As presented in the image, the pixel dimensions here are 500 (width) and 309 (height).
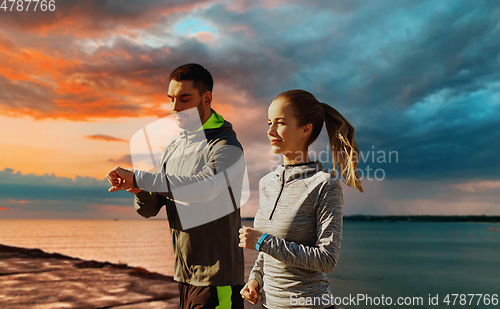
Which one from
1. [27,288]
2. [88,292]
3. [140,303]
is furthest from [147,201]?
[27,288]

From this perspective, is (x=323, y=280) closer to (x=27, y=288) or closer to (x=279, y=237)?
(x=279, y=237)

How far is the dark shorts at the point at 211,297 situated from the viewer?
8.15 ft

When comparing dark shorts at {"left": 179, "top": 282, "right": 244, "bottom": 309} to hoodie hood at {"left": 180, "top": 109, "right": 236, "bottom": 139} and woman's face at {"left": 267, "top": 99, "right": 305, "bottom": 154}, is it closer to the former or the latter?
hoodie hood at {"left": 180, "top": 109, "right": 236, "bottom": 139}

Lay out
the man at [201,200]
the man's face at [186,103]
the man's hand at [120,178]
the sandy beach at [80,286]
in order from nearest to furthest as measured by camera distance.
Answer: the man's hand at [120,178], the man at [201,200], the man's face at [186,103], the sandy beach at [80,286]

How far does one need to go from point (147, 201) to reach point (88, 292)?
6.58 meters

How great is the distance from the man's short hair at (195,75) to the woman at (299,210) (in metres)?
0.98

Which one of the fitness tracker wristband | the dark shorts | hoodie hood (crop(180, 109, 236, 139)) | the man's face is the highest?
the man's face

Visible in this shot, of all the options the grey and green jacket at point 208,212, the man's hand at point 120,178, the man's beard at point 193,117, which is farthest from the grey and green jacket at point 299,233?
the man's beard at point 193,117

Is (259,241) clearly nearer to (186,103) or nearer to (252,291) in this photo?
(252,291)

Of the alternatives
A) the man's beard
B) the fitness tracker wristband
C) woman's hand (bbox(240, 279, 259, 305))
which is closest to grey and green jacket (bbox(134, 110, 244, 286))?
the man's beard

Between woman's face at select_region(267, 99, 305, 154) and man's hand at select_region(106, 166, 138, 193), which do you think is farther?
man's hand at select_region(106, 166, 138, 193)

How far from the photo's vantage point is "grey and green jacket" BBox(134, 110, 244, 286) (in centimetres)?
246

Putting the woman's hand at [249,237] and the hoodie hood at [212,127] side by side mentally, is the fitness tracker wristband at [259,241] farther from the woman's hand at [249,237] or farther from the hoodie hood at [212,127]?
the hoodie hood at [212,127]

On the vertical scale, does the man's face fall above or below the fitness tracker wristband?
above
